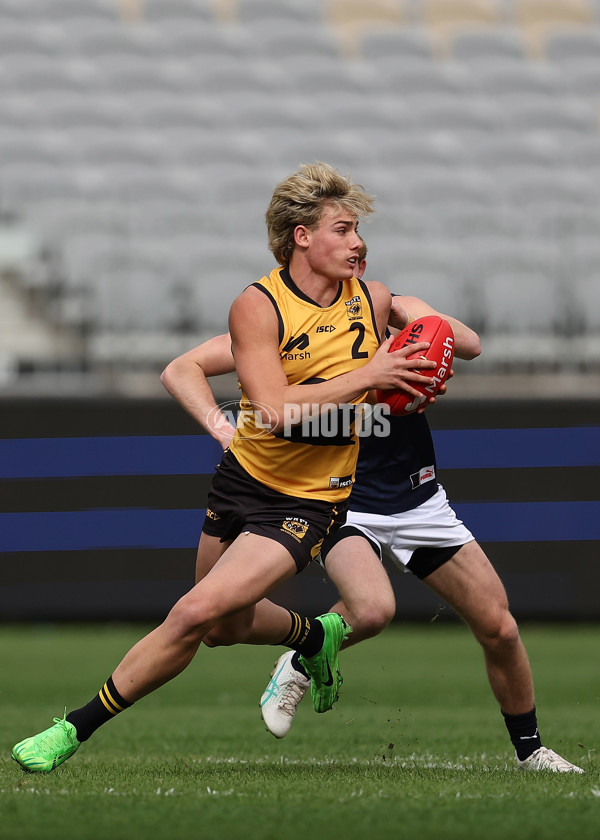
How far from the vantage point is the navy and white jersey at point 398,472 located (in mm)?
5332

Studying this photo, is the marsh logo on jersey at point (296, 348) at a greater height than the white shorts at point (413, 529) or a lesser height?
greater

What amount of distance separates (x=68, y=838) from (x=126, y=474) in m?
7.08

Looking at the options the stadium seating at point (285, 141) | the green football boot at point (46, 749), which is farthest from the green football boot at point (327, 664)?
the stadium seating at point (285, 141)

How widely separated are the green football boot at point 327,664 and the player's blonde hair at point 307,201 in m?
1.48

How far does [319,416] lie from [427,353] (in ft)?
1.62

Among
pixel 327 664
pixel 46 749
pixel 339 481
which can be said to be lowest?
pixel 46 749

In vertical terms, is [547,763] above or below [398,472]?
below

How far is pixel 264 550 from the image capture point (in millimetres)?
4422

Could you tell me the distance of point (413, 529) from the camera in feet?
16.9

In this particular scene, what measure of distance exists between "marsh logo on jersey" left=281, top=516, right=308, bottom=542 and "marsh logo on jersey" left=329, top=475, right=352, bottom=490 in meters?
0.19

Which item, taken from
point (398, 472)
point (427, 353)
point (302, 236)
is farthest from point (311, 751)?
point (302, 236)

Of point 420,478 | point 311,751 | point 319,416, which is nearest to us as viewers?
point 319,416

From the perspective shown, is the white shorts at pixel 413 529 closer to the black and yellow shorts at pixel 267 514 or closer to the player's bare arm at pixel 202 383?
the black and yellow shorts at pixel 267 514

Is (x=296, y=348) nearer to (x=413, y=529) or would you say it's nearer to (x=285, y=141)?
(x=413, y=529)
